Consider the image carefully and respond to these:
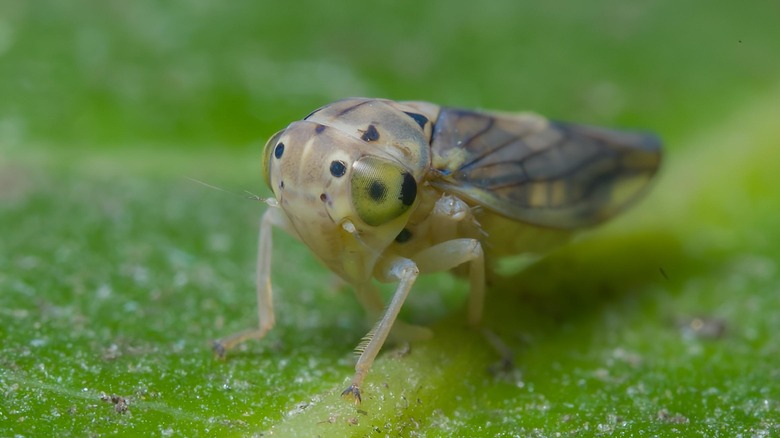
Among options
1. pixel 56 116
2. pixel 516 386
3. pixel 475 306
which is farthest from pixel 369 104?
pixel 56 116

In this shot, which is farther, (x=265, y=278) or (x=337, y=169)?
(x=265, y=278)

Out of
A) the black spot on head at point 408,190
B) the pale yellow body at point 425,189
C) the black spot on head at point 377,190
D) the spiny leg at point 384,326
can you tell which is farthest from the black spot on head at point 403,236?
the black spot on head at point 377,190

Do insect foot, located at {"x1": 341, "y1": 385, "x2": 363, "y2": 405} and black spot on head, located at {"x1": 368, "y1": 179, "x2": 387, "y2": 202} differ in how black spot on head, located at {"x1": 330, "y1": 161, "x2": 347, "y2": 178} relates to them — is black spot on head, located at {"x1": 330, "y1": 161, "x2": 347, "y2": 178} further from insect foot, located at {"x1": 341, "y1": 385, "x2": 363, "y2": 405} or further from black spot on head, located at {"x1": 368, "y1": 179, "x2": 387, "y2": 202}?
insect foot, located at {"x1": 341, "y1": 385, "x2": 363, "y2": 405}

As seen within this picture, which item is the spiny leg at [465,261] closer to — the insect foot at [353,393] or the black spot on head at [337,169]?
the black spot on head at [337,169]

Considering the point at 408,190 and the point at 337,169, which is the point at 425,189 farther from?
the point at 337,169

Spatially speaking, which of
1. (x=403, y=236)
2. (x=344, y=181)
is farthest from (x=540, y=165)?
(x=344, y=181)

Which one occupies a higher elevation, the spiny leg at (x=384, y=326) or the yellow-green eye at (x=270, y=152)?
the yellow-green eye at (x=270, y=152)
